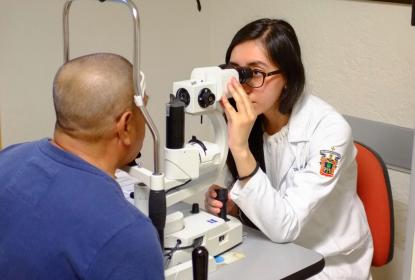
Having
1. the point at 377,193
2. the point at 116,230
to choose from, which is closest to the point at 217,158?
the point at 116,230

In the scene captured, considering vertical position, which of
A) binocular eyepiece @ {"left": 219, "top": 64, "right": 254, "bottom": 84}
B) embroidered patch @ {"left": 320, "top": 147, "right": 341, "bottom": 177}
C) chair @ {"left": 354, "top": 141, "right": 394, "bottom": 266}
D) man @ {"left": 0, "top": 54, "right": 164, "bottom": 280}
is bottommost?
chair @ {"left": 354, "top": 141, "right": 394, "bottom": 266}

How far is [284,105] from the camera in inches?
69.7

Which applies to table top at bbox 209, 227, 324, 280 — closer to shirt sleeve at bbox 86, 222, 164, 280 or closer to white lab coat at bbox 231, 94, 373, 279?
white lab coat at bbox 231, 94, 373, 279

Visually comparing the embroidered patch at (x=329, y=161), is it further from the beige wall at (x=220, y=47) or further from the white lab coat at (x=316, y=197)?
the beige wall at (x=220, y=47)

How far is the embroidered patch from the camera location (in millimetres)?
1646

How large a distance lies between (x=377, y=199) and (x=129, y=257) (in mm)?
1032

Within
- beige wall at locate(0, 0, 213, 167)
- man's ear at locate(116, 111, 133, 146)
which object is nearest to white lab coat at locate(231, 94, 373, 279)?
man's ear at locate(116, 111, 133, 146)

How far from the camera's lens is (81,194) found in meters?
1.10

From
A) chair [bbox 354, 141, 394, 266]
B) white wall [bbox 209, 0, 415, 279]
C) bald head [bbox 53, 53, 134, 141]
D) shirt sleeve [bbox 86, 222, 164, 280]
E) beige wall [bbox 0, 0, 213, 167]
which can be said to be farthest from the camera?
beige wall [bbox 0, 0, 213, 167]

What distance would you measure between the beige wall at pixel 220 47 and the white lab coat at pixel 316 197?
0.49m

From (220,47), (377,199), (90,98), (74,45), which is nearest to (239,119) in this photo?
(90,98)

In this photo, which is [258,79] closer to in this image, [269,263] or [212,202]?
[212,202]

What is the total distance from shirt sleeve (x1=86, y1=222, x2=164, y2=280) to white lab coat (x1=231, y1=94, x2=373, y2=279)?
0.51 meters

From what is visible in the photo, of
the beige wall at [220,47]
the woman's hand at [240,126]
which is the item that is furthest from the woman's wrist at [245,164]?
the beige wall at [220,47]
